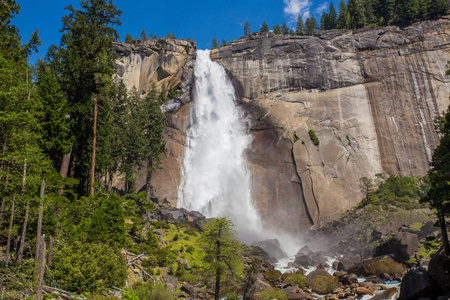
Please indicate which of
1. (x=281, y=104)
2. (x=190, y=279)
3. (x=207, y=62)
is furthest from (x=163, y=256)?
(x=207, y=62)

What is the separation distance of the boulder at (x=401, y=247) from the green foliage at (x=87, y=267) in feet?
73.4

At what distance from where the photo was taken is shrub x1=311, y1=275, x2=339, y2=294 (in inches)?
875

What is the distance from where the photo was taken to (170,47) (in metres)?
64.1

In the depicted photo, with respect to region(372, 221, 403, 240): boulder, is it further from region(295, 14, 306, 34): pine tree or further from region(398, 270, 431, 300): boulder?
region(295, 14, 306, 34): pine tree

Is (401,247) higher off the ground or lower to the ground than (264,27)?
lower

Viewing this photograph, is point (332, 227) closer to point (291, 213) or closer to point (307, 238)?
point (307, 238)

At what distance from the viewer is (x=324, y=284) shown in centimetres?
2245

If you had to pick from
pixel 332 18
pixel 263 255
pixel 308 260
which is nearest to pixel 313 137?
pixel 308 260

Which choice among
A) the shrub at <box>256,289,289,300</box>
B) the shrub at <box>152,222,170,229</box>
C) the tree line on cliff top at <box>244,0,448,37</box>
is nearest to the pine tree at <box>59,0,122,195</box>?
the shrub at <box>152,222,170,229</box>

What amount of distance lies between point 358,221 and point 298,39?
118 feet

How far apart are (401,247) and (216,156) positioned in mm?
33388

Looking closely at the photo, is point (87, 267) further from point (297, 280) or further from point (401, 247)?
point (401, 247)

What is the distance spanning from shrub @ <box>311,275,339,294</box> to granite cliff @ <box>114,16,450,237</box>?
22.7m

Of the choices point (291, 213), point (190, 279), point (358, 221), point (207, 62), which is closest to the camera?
point (190, 279)
